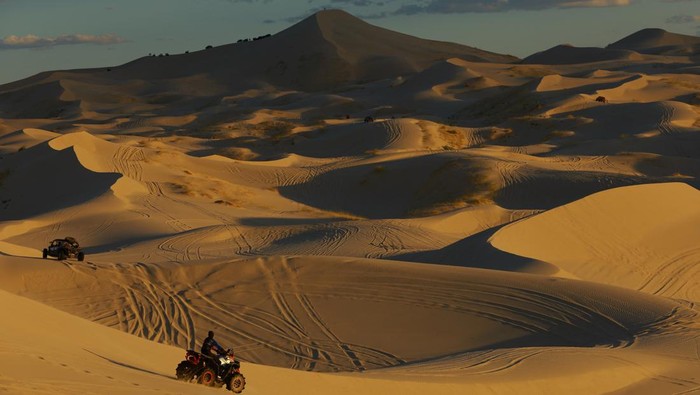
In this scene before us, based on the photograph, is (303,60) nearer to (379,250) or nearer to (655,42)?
(655,42)

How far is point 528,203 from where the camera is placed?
37.4 meters

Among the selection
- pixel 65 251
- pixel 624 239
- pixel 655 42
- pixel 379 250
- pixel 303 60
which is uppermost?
pixel 655 42

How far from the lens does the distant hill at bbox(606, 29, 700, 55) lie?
109075 millimetres

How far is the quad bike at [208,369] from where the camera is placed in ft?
34.4

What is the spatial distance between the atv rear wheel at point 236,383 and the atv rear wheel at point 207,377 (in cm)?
22

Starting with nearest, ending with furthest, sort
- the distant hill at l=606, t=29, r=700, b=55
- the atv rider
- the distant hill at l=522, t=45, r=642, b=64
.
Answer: the atv rider
the distant hill at l=522, t=45, r=642, b=64
the distant hill at l=606, t=29, r=700, b=55

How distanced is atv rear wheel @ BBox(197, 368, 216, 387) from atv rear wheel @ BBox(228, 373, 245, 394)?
0.72ft

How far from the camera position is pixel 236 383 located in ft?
34.0

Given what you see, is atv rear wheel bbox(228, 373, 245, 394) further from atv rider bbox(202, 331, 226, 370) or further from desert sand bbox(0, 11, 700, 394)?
desert sand bbox(0, 11, 700, 394)

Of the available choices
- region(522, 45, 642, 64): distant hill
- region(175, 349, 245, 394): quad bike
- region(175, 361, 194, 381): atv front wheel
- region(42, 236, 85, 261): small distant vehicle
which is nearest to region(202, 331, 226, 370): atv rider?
region(175, 349, 245, 394): quad bike

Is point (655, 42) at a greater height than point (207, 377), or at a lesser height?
greater

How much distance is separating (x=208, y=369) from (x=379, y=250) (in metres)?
16.2

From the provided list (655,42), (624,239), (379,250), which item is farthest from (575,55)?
(379,250)

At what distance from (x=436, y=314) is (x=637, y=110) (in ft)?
126
